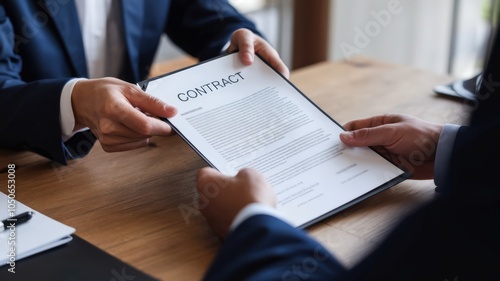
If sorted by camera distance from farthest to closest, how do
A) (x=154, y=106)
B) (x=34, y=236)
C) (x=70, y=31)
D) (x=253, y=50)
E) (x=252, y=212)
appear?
(x=70, y=31), (x=253, y=50), (x=154, y=106), (x=34, y=236), (x=252, y=212)

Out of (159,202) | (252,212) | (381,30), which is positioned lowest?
(381,30)

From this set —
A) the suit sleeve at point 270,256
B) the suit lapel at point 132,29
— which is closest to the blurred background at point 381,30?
the suit lapel at point 132,29

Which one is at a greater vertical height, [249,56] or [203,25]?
[249,56]

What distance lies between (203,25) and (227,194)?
86 cm

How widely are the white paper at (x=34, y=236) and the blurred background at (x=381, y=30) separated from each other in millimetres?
1848

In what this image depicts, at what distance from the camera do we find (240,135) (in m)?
1.11

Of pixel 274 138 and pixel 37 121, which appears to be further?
pixel 37 121

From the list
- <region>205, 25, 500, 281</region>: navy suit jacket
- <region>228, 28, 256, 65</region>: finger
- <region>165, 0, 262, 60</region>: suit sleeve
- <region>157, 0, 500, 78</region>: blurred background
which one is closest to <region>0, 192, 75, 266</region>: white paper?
<region>205, 25, 500, 281</region>: navy suit jacket

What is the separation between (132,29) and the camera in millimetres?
1699

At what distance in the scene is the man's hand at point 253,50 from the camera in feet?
4.19

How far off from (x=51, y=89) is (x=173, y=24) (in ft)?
2.30

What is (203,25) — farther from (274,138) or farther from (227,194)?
(227,194)

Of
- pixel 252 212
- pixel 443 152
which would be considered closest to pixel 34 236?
pixel 252 212

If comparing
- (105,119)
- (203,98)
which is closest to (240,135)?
(203,98)
